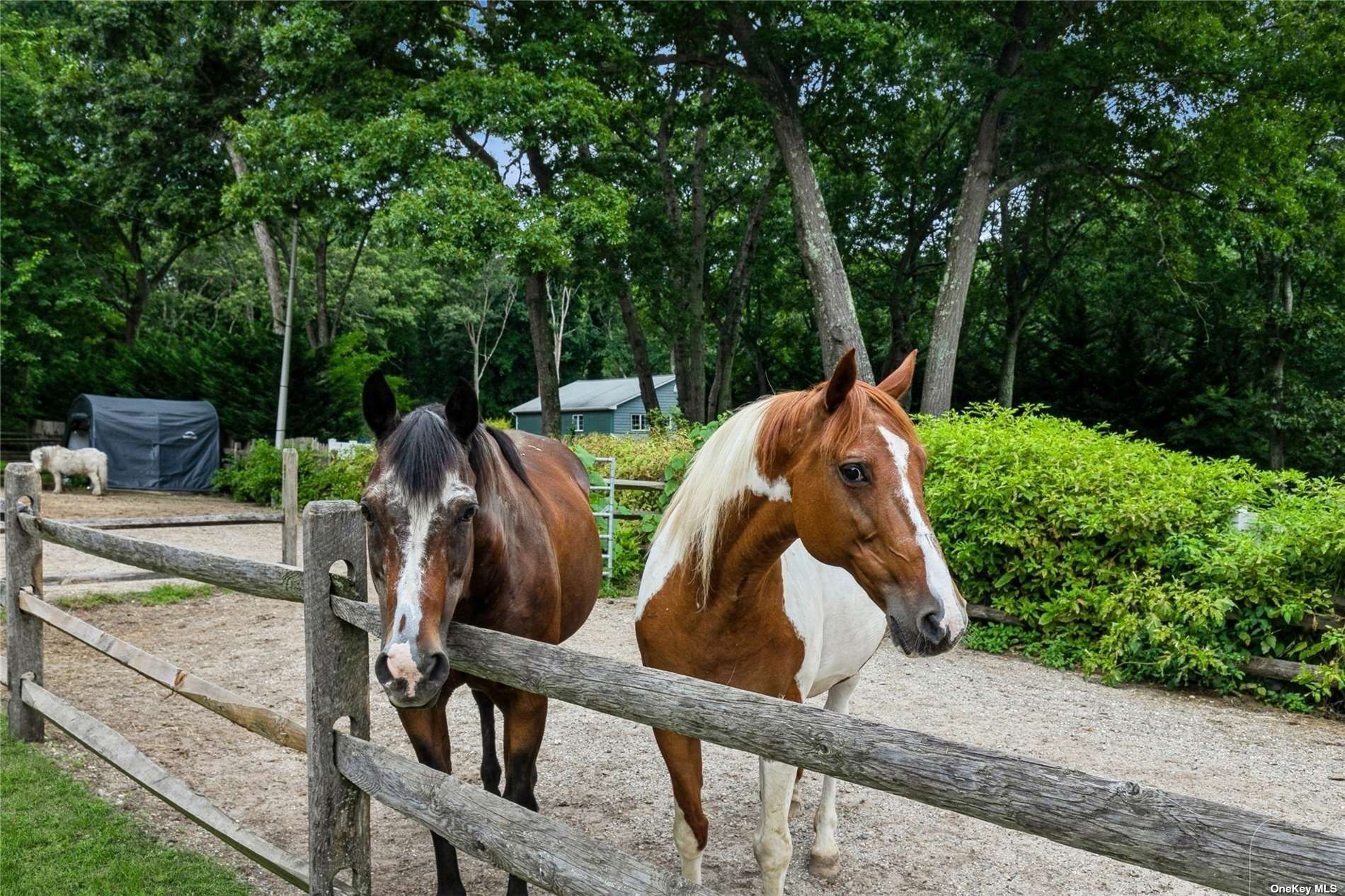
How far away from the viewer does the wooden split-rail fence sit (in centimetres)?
119

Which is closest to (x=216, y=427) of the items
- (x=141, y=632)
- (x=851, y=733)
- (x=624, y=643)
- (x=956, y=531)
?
(x=141, y=632)

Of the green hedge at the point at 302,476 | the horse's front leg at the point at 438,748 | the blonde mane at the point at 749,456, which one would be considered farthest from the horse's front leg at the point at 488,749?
the green hedge at the point at 302,476

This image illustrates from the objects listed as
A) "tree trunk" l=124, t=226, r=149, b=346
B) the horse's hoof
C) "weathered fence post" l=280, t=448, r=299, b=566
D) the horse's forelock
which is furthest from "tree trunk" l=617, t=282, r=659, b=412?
the horse's forelock

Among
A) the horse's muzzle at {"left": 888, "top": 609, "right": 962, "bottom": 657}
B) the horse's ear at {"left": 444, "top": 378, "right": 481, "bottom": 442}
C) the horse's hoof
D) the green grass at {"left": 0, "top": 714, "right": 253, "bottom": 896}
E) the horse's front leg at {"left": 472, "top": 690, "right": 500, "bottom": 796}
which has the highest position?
the horse's ear at {"left": 444, "top": 378, "right": 481, "bottom": 442}

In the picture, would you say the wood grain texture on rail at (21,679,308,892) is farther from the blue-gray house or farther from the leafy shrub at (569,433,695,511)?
the blue-gray house

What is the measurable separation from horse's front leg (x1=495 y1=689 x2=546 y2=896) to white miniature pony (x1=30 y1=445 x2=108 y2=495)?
1880 cm

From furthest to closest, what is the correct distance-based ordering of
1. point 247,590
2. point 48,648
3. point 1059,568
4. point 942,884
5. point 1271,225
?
point 1271,225 → point 1059,568 → point 48,648 → point 942,884 → point 247,590

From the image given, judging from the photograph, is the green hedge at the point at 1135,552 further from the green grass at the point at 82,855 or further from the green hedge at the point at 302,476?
the green hedge at the point at 302,476

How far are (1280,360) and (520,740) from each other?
22.5m

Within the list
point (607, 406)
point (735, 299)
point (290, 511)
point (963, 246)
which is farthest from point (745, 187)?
point (607, 406)

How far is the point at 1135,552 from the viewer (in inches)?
274

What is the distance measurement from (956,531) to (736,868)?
5.06 meters

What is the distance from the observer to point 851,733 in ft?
5.08

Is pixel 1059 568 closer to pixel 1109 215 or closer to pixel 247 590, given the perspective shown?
pixel 247 590
